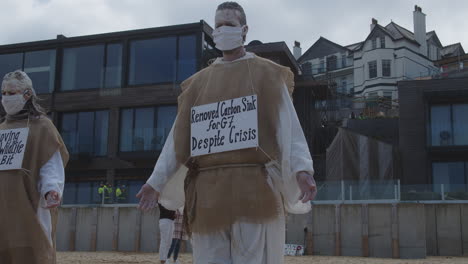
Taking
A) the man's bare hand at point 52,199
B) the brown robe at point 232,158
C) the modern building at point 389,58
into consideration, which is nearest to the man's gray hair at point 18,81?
the man's bare hand at point 52,199

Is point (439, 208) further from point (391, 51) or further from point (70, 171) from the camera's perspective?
point (391, 51)

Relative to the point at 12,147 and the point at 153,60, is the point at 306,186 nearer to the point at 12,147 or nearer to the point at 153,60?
the point at 12,147

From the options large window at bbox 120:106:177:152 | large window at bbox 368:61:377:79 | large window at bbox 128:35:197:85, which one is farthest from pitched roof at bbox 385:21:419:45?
large window at bbox 120:106:177:152

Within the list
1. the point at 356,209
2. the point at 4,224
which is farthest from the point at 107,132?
the point at 4,224

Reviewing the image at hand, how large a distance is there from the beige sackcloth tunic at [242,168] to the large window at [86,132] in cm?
3090

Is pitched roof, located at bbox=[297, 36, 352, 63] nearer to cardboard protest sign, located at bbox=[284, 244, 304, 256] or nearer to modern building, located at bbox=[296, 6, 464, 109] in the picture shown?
modern building, located at bbox=[296, 6, 464, 109]

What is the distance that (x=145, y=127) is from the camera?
33.8 m

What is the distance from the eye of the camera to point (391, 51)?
60.7m

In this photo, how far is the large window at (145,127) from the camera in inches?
1291

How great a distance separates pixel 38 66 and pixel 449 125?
24113 mm

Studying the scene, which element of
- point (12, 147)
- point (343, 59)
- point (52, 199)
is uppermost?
point (343, 59)

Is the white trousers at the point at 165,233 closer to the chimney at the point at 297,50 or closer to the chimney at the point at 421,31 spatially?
the chimney at the point at 421,31

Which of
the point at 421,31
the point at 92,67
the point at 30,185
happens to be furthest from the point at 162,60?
the point at 421,31

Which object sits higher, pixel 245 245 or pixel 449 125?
pixel 449 125
